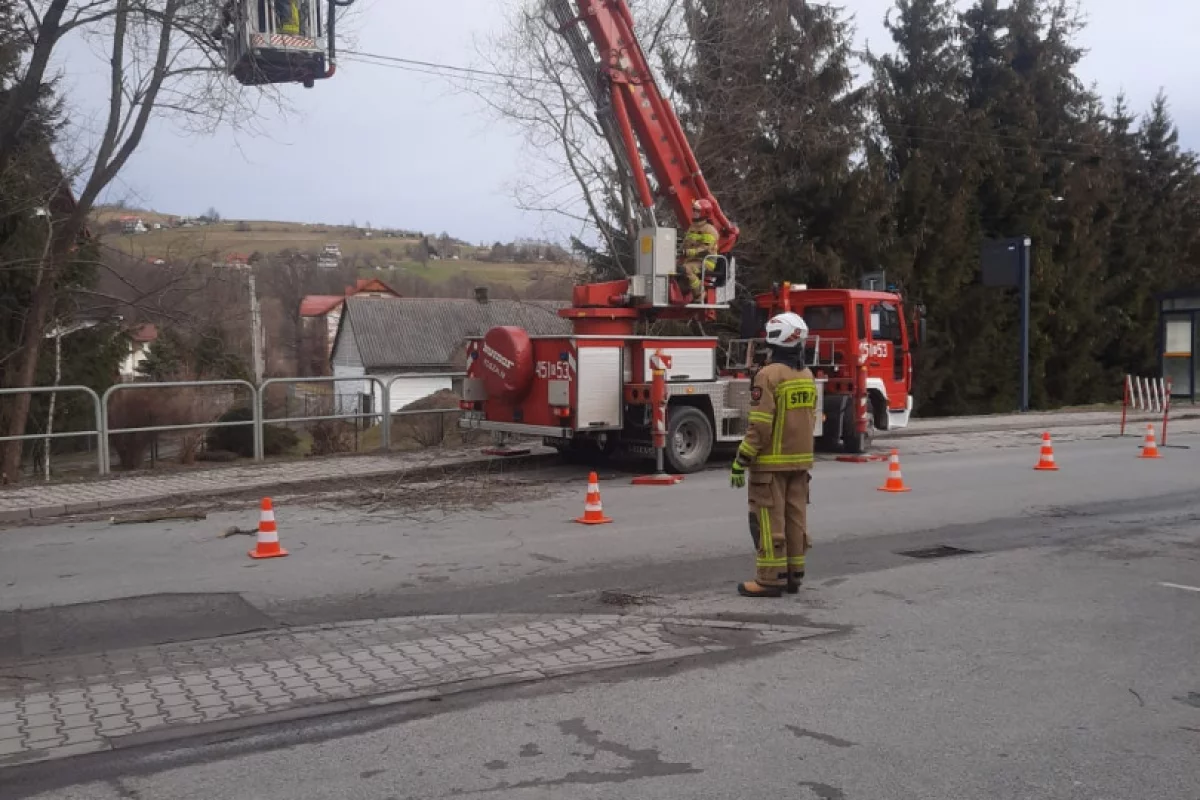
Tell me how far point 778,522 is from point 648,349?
694 centimetres

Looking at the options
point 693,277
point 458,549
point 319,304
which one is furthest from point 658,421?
point 319,304

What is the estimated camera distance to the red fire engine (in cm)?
1401

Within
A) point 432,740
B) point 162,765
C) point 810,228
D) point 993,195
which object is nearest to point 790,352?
point 432,740

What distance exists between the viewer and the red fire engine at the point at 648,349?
14008 millimetres

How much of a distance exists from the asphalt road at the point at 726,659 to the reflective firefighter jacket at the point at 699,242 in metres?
4.34

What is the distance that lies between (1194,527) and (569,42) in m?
10.2

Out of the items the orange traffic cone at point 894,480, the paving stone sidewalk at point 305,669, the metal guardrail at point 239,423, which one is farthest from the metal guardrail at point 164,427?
the orange traffic cone at point 894,480

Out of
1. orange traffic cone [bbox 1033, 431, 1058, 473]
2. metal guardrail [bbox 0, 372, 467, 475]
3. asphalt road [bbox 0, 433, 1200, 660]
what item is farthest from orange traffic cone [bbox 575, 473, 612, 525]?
orange traffic cone [bbox 1033, 431, 1058, 473]

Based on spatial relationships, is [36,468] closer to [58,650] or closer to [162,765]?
[58,650]

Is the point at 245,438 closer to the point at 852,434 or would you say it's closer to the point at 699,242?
the point at 699,242

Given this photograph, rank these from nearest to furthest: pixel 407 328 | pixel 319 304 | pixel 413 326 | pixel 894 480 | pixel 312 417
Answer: pixel 894 480
pixel 312 417
pixel 407 328
pixel 413 326
pixel 319 304

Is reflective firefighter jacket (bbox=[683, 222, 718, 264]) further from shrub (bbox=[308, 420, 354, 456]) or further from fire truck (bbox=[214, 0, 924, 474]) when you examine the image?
shrub (bbox=[308, 420, 354, 456])

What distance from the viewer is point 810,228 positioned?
2934 cm

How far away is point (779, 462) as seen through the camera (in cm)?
743
